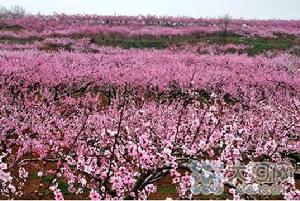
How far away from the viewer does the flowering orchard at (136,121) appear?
27.7ft

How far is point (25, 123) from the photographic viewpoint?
664 inches

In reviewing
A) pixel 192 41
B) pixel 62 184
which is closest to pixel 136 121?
pixel 62 184

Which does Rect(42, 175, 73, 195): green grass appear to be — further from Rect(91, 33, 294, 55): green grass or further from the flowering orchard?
Rect(91, 33, 294, 55): green grass

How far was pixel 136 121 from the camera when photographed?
15641 mm

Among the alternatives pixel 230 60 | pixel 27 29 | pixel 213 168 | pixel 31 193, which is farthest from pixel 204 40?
pixel 213 168

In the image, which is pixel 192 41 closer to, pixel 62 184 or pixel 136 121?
pixel 136 121

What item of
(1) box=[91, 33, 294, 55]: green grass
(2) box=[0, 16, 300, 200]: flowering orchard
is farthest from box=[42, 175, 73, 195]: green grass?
(1) box=[91, 33, 294, 55]: green grass

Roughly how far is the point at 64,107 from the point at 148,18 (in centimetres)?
4506

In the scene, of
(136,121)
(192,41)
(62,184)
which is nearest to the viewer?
(62,184)

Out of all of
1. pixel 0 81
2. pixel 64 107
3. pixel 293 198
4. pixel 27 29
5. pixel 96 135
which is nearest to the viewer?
pixel 293 198

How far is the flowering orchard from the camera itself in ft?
27.7

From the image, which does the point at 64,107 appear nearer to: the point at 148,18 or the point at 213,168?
the point at 213,168

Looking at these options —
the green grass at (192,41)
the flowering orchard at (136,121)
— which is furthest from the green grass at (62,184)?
the green grass at (192,41)

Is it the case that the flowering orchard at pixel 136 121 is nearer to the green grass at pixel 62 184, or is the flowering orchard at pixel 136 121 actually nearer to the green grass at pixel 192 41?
the green grass at pixel 62 184
